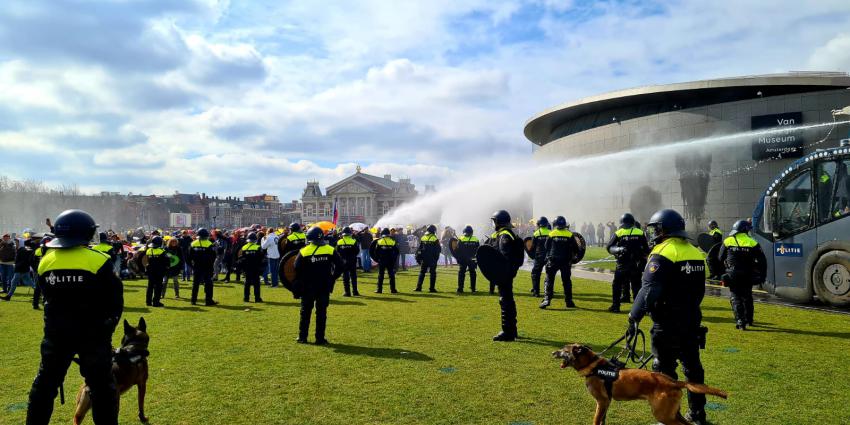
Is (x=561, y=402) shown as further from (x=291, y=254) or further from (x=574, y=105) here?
(x=574, y=105)

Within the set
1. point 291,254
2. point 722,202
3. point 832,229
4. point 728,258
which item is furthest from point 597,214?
point 291,254

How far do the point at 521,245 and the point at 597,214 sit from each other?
1318 inches

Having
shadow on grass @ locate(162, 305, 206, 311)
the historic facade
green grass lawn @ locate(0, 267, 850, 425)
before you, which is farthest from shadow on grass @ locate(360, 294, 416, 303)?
the historic facade

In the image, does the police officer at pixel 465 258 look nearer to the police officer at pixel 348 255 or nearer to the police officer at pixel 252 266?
the police officer at pixel 348 255

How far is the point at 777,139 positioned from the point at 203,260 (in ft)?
108

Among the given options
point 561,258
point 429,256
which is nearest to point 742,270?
point 561,258

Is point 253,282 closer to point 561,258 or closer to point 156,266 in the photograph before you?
point 156,266

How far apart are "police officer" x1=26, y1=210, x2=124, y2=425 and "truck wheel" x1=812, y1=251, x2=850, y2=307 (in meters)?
14.2

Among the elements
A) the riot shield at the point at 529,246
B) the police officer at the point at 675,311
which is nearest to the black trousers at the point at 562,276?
the riot shield at the point at 529,246

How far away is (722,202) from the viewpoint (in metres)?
33.0

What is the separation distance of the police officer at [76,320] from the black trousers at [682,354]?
196 inches

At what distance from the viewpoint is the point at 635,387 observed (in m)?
4.43

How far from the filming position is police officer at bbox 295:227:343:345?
351 inches

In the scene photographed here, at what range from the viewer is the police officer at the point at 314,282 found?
8914 mm
